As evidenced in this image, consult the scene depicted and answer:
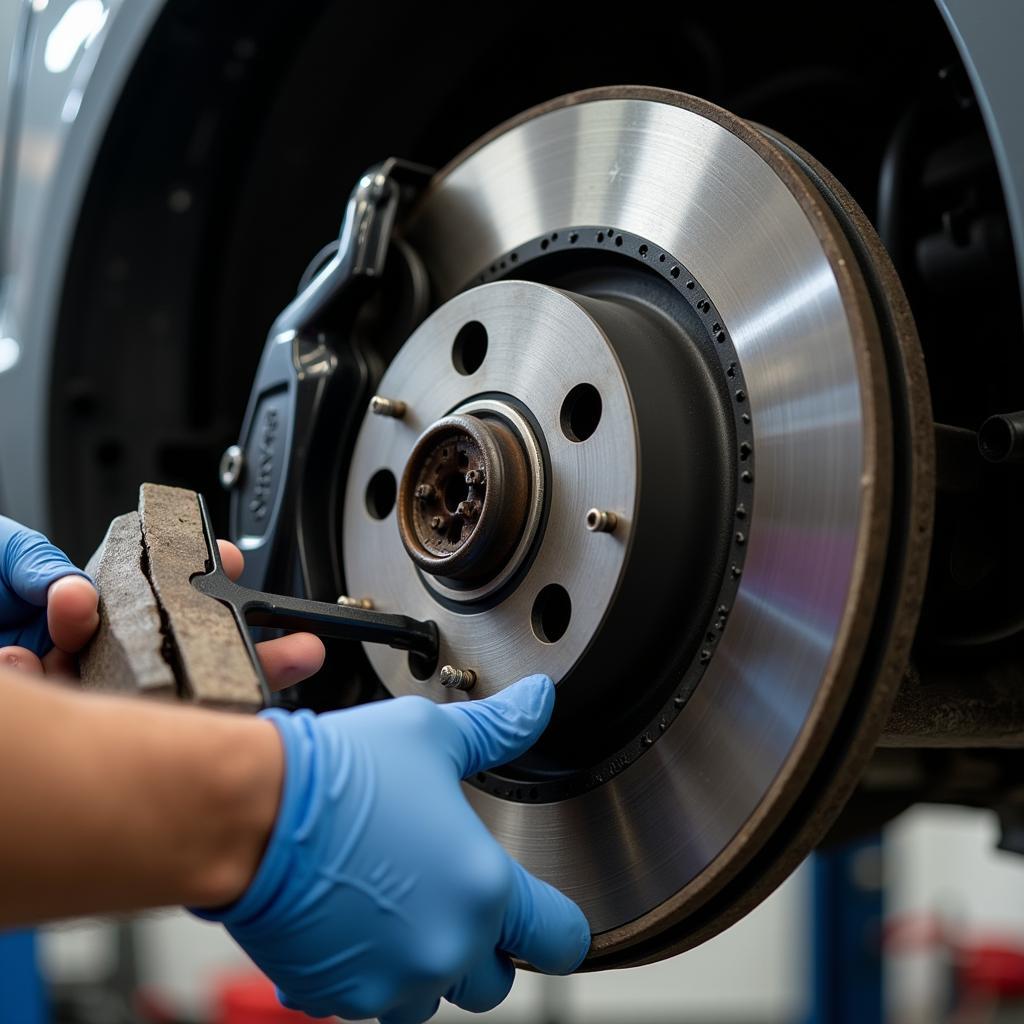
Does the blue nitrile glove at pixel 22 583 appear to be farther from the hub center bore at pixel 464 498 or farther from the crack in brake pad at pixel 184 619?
the hub center bore at pixel 464 498

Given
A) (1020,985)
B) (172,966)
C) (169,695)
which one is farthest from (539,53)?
(172,966)

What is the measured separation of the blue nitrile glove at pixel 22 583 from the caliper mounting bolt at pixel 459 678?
0.25 meters

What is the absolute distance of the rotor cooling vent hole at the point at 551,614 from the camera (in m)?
0.64

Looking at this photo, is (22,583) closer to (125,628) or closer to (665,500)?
(125,628)

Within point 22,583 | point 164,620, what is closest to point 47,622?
point 22,583

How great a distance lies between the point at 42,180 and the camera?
1.02 meters

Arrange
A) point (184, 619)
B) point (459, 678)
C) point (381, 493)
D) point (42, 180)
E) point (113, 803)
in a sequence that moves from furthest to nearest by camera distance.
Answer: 1. point (42, 180)
2. point (381, 493)
3. point (459, 678)
4. point (184, 619)
5. point (113, 803)

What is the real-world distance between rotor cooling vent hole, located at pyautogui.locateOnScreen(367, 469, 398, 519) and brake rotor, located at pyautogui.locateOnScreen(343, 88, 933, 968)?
32 mm

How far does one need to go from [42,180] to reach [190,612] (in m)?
0.64

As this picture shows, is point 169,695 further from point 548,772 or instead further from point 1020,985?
point 1020,985

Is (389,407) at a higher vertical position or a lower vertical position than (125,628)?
higher

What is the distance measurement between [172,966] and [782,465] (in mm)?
3365

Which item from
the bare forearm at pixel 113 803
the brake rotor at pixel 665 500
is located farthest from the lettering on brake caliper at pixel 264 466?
the bare forearm at pixel 113 803

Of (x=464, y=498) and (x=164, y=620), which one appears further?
(x=464, y=498)
